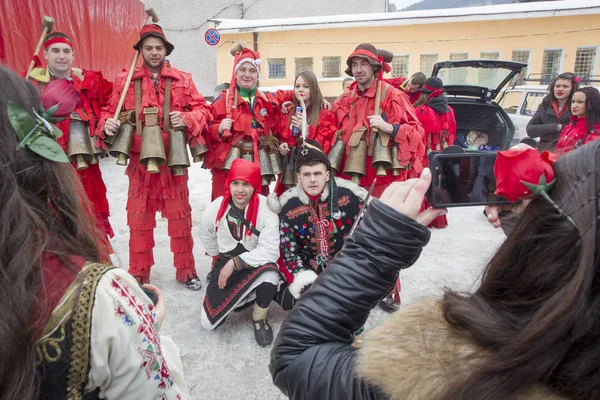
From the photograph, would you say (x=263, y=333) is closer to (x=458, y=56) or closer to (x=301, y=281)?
(x=301, y=281)

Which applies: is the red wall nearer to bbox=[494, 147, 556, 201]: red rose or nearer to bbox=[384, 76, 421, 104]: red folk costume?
bbox=[384, 76, 421, 104]: red folk costume

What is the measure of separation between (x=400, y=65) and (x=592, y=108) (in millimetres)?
11679

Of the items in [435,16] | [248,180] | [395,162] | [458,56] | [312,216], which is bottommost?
[312,216]

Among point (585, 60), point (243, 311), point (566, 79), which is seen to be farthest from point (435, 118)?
point (585, 60)

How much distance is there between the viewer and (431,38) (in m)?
14.4

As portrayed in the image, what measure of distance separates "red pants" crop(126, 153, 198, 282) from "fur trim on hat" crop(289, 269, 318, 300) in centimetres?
124

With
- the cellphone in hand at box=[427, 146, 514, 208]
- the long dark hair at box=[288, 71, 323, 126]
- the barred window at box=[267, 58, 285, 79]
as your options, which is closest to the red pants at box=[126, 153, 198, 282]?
the long dark hair at box=[288, 71, 323, 126]

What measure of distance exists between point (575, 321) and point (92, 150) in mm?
3726

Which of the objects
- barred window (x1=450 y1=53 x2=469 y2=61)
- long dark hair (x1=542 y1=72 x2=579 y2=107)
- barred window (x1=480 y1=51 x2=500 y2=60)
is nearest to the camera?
long dark hair (x1=542 y1=72 x2=579 y2=107)

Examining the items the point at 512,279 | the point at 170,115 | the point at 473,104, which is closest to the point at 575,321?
the point at 512,279

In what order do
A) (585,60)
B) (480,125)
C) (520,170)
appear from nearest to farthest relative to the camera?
(520,170) → (480,125) → (585,60)

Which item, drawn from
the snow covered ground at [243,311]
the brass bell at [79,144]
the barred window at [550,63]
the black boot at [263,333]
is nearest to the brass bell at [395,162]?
the snow covered ground at [243,311]

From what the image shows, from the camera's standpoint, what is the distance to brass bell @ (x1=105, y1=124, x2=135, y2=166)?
3246 millimetres

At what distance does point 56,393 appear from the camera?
2.72ft
